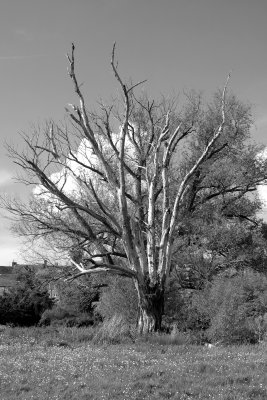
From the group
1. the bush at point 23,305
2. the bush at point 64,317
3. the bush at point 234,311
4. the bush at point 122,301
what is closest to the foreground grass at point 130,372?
the bush at point 234,311

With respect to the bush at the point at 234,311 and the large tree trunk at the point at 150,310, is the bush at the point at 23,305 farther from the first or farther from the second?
the bush at the point at 234,311

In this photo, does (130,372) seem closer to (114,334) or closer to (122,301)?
(114,334)

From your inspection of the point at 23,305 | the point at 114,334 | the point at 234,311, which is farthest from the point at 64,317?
the point at 234,311

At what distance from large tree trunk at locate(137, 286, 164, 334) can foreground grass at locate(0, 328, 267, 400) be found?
3.81 meters

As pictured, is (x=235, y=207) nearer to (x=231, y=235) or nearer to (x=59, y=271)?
(x=231, y=235)

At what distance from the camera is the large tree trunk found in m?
17.0

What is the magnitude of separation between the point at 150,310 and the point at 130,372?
7.59 metres

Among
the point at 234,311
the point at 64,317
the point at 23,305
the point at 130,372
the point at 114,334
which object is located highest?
the point at 23,305

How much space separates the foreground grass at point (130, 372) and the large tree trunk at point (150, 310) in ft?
12.5

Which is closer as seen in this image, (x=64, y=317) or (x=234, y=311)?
(x=234, y=311)

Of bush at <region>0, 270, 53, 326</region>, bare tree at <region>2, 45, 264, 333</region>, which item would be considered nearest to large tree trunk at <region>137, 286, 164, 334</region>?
bare tree at <region>2, 45, 264, 333</region>

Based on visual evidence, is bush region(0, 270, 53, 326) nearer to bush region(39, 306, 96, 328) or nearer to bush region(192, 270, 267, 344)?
bush region(39, 306, 96, 328)

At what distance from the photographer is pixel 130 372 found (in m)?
9.58

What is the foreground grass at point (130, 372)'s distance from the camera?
330 inches
